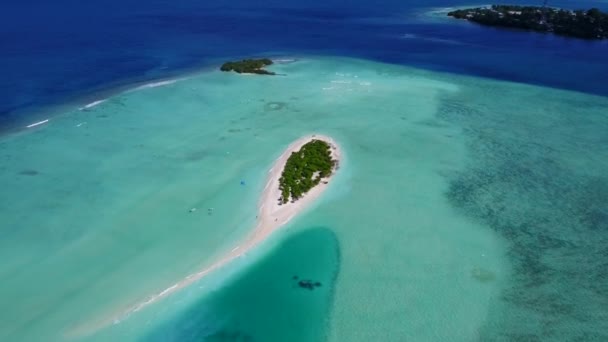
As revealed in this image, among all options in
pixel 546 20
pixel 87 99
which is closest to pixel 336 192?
pixel 87 99

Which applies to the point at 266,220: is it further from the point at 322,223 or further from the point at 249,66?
the point at 249,66

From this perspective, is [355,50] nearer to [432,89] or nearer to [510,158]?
[432,89]

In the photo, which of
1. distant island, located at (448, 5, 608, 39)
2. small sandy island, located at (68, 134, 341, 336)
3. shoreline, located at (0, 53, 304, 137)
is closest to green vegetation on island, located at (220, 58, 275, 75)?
shoreline, located at (0, 53, 304, 137)

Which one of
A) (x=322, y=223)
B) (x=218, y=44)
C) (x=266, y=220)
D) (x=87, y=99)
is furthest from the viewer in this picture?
(x=218, y=44)

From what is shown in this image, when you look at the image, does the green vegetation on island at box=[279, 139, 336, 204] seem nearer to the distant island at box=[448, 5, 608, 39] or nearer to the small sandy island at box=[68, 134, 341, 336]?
the small sandy island at box=[68, 134, 341, 336]

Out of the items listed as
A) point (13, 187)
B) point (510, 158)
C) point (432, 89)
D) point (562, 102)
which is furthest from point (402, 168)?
point (13, 187)
